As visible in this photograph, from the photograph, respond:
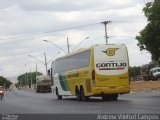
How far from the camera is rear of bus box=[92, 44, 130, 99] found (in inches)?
1325

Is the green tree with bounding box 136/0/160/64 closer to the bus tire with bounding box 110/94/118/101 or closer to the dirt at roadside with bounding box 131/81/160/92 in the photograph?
the dirt at roadside with bounding box 131/81/160/92

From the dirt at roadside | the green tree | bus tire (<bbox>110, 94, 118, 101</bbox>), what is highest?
the green tree

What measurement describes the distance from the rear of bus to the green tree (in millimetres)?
15863

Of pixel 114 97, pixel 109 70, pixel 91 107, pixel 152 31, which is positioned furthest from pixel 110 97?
pixel 152 31

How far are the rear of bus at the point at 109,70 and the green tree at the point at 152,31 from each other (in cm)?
1586

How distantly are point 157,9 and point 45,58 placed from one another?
69.8 m

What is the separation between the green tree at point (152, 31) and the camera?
49.3 m

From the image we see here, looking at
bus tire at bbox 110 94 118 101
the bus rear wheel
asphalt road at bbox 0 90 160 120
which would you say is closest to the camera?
asphalt road at bbox 0 90 160 120

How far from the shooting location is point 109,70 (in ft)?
111

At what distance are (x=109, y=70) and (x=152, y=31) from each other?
1758 cm

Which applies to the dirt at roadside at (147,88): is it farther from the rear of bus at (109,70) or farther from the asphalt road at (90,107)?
the asphalt road at (90,107)

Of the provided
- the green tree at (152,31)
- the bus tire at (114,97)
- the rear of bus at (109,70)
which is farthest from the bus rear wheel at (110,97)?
the green tree at (152,31)

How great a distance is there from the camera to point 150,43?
50781mm

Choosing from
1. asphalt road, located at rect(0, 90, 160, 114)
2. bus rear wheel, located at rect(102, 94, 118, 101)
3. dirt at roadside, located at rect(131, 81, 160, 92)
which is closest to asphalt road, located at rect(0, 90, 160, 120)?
asphalt road, located at rect(0, 90, 160, 114)
